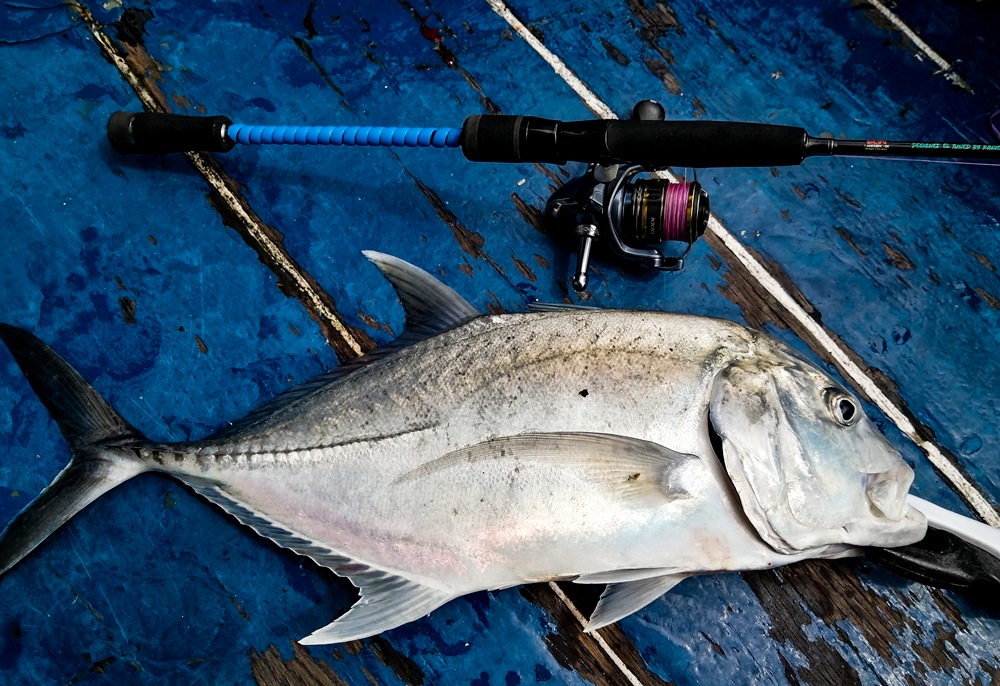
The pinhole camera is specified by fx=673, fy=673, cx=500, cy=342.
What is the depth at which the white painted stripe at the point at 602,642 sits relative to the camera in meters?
1.66

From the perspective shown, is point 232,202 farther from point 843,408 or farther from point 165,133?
point 843,408

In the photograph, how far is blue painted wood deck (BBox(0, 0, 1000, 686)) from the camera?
1.67 m

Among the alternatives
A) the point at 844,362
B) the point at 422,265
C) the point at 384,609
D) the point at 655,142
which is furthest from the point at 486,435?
the point at 844,362

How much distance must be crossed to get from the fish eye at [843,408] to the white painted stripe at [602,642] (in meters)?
0.77

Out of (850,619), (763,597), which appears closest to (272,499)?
(763,597)

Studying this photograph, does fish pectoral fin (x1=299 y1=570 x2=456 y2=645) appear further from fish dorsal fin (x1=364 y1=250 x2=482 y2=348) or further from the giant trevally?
fish dorsal fin (x1=364 y1=250 x2=482 y2=348)

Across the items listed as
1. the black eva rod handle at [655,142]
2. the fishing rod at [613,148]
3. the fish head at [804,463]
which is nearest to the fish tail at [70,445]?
the fishing rod at [613,148]

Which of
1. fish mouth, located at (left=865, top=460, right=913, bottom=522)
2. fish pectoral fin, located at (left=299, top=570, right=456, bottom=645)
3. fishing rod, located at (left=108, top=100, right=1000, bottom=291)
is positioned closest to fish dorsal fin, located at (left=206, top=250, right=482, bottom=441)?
fishing rod, located at (left=108, top=100, right=1000, bottom=291)

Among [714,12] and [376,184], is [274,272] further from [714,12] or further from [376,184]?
[714,12]

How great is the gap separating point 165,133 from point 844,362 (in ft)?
6.08

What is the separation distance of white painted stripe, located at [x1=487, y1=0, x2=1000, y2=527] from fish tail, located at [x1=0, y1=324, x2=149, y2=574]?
1.50 meters

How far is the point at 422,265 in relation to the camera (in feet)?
5.96

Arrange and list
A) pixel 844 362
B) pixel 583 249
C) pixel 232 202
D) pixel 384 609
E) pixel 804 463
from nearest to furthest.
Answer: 1. pixel 804 463
2. pixel 384 609
3. pixel 583 249
4. pixel 844 362
5. pixel 232 202

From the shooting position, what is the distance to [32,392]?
69.4 inches
